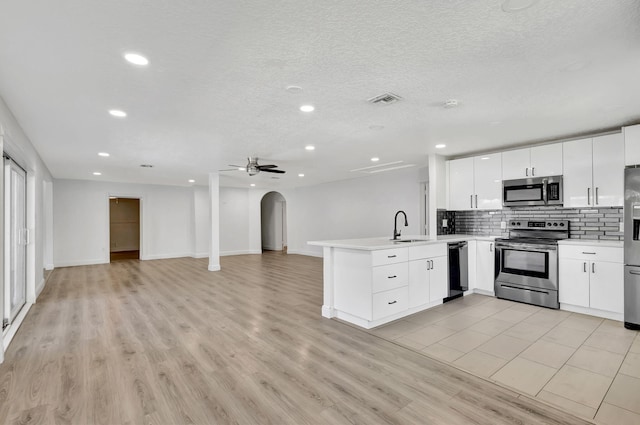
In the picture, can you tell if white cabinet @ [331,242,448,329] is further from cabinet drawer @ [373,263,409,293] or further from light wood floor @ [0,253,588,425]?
light wood floor @ [0,253,588,425]

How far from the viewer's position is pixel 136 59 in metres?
2.29

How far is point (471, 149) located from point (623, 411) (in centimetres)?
405

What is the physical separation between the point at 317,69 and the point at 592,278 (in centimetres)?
430

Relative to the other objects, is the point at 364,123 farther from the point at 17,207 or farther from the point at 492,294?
the point at 17,207

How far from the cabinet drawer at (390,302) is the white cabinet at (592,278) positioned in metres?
2.22

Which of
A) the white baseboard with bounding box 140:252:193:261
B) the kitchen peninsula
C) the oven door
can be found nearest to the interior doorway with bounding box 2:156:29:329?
the kitchen peninsula

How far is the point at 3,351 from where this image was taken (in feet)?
9.68

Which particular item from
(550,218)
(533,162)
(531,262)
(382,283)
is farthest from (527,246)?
(382,283)

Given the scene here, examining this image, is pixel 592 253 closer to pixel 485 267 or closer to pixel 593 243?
pixel 593 243

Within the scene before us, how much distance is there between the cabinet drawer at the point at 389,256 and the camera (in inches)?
142

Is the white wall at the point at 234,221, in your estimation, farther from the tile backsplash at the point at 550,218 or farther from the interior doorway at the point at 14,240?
the tile backsplash at the point at 550,218

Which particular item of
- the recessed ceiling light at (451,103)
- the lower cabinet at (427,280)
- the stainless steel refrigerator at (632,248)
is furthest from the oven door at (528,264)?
the recessed ceiling light at (451,103)

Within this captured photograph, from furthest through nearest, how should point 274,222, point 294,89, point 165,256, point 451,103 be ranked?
point 274,222 → point 165,256 → point 451,103 → point 294,89

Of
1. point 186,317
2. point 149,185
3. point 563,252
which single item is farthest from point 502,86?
point 149,185
